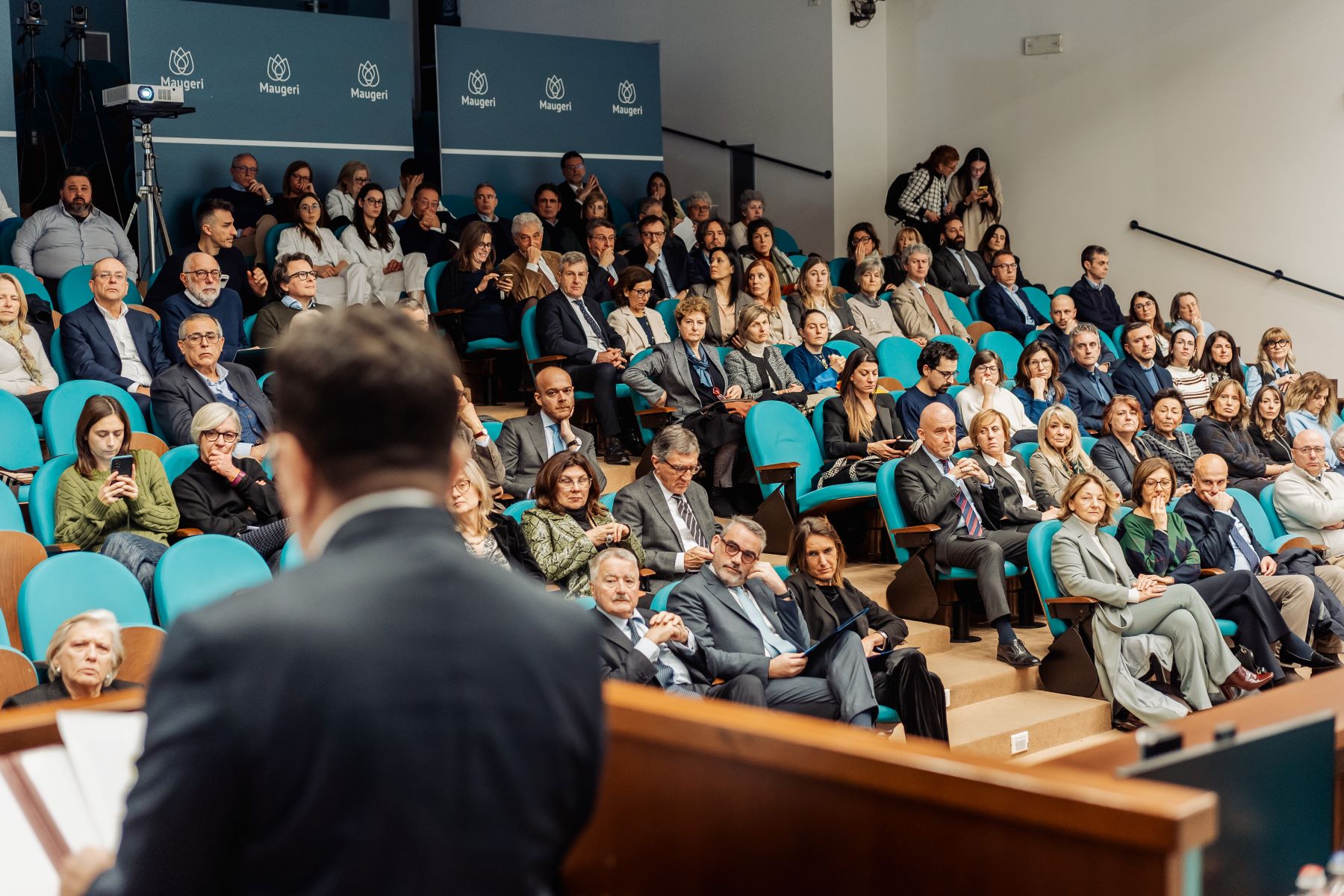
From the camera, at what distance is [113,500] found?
4293mm

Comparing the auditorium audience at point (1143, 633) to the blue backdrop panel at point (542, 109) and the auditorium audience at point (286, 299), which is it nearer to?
the auditorium audience at point (286, 299)

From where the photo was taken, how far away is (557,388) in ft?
18.1

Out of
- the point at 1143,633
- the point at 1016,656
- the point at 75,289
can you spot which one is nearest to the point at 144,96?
the point at 75,289

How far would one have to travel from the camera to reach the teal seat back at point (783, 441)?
230 inches

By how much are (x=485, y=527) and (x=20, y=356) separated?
7.07 feet

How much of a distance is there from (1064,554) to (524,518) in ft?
6.53

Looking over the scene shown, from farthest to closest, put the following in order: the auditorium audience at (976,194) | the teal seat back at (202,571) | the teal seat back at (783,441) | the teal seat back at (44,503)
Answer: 1. the auditorium audience at (976,194)
2. the teal seat back at (783,441)
3. the teal seat back at (44,503)
4. the teal seat back at (202,571)

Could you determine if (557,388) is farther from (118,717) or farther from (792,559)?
(118,717)

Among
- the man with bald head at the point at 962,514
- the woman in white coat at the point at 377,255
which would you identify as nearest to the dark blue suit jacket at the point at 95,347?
the woman in white coat at the point at 377,255

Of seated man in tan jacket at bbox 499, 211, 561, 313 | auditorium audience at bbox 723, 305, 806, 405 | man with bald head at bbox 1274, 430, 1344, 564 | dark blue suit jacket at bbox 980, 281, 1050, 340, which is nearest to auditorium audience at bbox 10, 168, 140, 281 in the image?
seated man in tan jacket at bbox 499, 211, 561, 313

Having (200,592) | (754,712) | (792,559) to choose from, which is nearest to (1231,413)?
(792,559)

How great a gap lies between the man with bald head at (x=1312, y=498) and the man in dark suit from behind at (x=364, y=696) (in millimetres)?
5824

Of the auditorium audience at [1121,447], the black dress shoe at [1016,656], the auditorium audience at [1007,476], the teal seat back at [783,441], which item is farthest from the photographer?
the auditorium audience at [1121,447]

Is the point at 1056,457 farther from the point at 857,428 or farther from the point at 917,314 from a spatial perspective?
the point at 917,314
